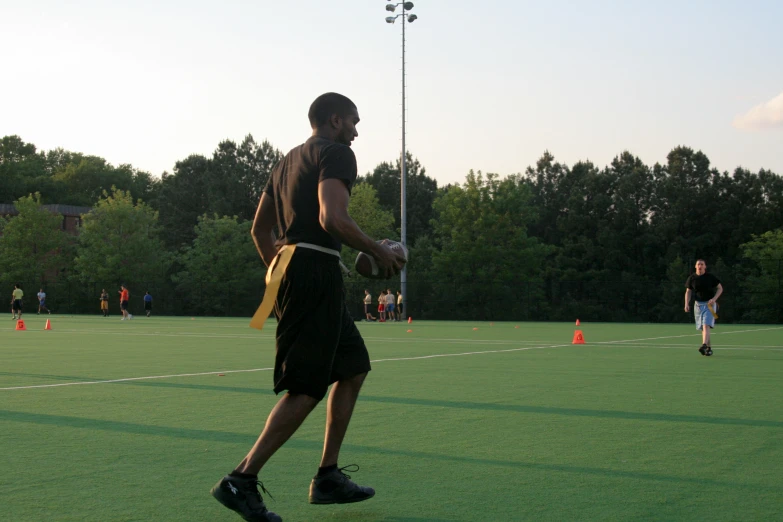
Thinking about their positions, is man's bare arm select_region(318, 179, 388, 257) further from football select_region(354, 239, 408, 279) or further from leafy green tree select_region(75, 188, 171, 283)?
leafy green tree select_region(75, 188, 171, 283)

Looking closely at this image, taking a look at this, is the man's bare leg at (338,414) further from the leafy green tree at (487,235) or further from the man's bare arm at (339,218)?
the leafy green tree at (487,235)

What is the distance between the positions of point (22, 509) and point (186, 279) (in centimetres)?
6588

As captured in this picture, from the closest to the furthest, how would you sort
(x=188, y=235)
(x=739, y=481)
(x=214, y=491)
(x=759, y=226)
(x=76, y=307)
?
(x=214, y=491) → (x=739, y=481) → (x=76, y=307) → (x=759, y=226) → (x=188, y=235)

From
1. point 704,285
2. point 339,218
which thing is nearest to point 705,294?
point 704,285

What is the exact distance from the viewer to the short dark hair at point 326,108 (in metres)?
5.05

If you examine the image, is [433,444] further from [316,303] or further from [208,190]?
[208,190]

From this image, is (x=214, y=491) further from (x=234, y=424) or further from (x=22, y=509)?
(x=234, y=424)

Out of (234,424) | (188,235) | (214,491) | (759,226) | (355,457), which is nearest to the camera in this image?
(214,491)

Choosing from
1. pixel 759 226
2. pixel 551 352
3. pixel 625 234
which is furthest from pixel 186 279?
pixel 551 352

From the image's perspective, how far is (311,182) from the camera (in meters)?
4.80

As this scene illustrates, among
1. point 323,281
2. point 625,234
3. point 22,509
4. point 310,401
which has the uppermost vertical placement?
point 625,234

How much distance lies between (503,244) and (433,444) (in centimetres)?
6170

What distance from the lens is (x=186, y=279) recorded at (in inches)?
2726

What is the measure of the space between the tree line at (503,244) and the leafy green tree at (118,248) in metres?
0.11
